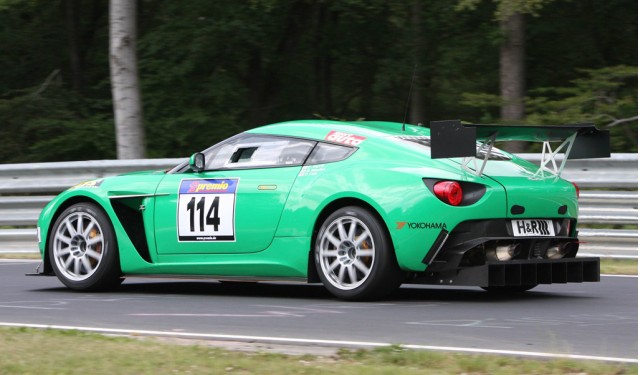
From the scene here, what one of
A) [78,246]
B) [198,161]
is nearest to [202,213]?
[198,161]

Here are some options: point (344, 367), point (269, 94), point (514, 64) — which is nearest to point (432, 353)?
point (344, 367)

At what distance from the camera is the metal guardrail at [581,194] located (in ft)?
39.2

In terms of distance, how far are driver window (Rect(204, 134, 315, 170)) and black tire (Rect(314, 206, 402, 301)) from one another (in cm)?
68

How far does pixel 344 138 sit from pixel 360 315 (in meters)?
1.64

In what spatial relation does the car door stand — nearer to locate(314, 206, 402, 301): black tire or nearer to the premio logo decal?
locate(314, 206, 402, 301): black tire

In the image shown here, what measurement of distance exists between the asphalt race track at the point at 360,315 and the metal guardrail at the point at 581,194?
5.37 ft

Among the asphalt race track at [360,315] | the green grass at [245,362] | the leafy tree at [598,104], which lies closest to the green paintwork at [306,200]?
the asphalt race track at [360,315]

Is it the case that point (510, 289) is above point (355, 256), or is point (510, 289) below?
below

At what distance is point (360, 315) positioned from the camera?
7.65 m

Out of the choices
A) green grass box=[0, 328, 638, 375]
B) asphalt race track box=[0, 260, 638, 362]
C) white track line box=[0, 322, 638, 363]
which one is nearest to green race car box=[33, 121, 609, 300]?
asphalt race track box=[0, 260, 638, 362]

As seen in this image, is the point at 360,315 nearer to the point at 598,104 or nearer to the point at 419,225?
the point at 419,225

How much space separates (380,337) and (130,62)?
31.9 ft

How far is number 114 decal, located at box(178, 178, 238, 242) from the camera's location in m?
9.05

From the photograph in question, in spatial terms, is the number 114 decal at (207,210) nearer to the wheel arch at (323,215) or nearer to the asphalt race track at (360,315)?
the asphalt race track at (360,315)
